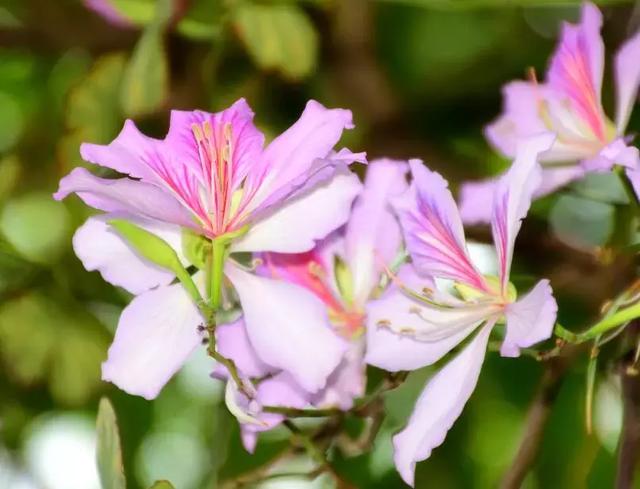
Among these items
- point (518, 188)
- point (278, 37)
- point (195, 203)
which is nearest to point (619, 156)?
point (518, 188)

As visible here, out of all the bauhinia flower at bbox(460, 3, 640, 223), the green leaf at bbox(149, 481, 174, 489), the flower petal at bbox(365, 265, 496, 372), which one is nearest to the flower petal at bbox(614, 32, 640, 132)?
the bauhinia flower at bbox(460, 3, 640, 223)

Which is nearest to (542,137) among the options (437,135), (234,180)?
(234,180)

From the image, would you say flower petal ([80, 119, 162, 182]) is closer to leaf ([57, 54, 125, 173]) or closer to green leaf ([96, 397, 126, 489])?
green leaf ([96, 397, 126, 489])

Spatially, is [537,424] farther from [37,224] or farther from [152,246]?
[37,224]

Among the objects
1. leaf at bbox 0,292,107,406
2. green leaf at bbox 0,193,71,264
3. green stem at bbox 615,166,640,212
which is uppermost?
green stem at bbox 615,166,640,212

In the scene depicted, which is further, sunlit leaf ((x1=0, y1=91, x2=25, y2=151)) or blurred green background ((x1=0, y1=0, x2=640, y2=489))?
sunlit leaf ((x1=0, y1=91, x2=25, y2=151))

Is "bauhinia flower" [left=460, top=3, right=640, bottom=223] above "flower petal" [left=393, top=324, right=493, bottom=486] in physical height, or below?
above

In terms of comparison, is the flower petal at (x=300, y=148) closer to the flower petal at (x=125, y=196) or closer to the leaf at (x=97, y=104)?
the flower petal at (x=125, y=196)
